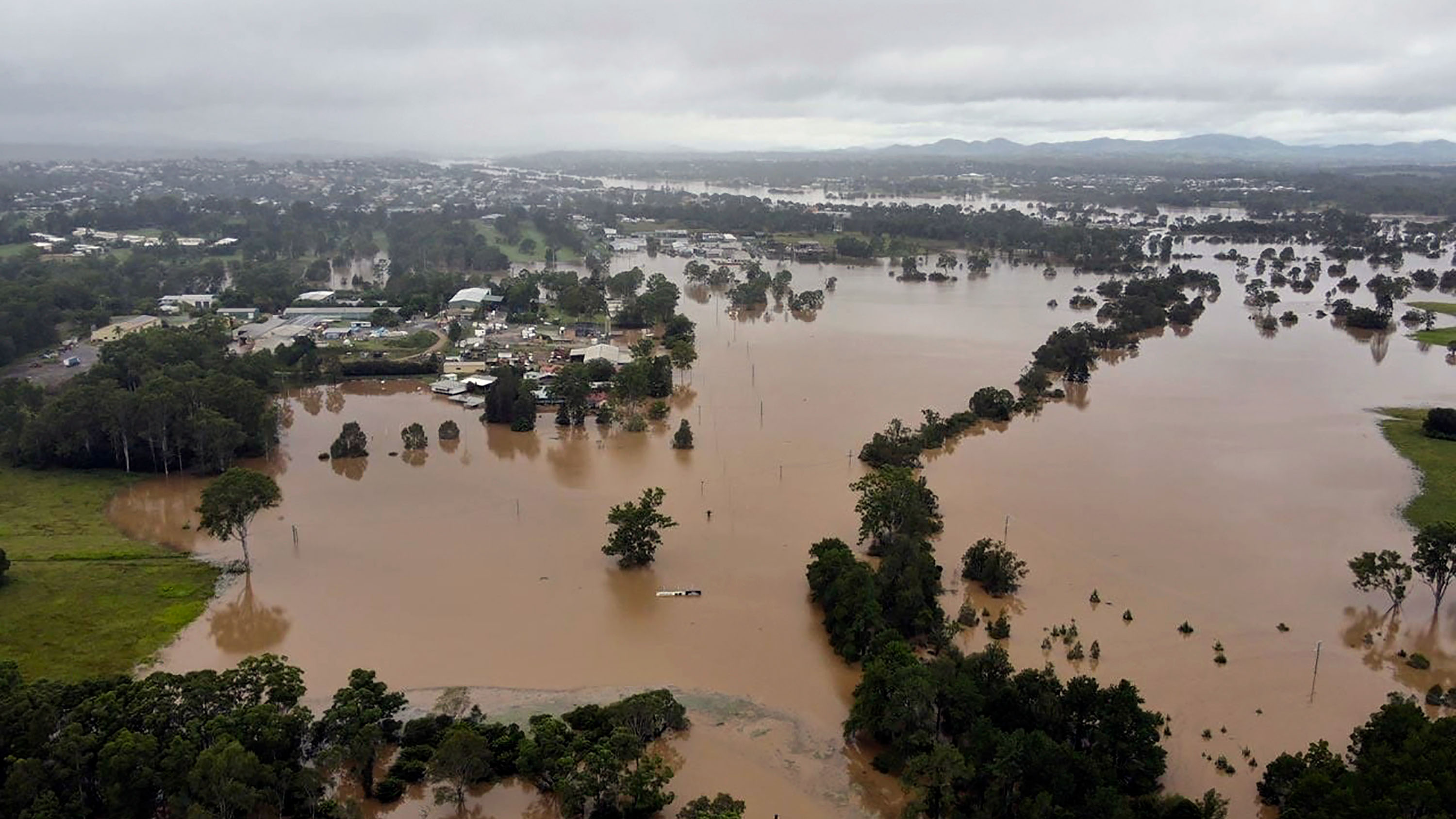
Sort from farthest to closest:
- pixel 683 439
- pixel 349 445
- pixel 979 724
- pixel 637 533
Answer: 1. pixel 683 439
2. pixel 349 445
3. pixel 637 533
4. pixel 979 724

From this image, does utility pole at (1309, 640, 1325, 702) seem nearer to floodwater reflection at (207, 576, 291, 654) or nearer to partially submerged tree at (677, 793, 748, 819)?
partially submerged tree at (677, 793, 748, 819)

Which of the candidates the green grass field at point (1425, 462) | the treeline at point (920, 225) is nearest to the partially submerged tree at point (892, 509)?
the green grass field at point (1425, 462)

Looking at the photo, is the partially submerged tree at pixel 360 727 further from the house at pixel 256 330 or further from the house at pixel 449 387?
the house at pixel 256 330

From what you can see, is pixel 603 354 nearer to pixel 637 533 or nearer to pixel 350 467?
pixel 350 467

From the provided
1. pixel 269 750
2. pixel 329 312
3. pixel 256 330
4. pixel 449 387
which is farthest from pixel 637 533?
pixel 329 312

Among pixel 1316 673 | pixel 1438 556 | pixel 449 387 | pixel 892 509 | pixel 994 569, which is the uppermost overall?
pixel 1438 556

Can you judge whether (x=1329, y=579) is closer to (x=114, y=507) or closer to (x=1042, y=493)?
(x=1042, y=493)
